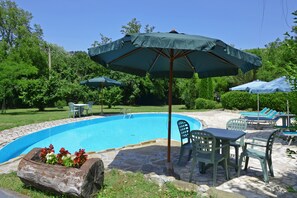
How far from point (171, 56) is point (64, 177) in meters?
3.04

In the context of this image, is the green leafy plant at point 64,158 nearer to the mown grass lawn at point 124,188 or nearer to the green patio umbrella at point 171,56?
the mown grass lawn at point 124,188

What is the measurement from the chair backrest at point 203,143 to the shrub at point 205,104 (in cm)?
1799

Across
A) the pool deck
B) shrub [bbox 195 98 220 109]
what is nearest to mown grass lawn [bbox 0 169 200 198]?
the pool deck

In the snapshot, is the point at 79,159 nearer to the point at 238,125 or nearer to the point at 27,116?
the point at 238,125

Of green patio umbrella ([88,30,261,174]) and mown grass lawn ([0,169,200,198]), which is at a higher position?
green patio umbrella ([88,30,261,174])

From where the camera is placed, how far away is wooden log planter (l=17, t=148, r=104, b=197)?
3156 mm

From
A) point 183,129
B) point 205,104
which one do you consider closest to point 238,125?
point 183,129

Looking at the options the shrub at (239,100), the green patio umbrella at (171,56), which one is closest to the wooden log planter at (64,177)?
the green patio umbrella at (171,56)

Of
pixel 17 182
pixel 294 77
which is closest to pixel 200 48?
pixel 294 77

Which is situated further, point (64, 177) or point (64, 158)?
point (64, 158)

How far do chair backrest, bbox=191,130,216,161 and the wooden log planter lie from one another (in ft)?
6.12

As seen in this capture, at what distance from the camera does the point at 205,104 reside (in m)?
21.7

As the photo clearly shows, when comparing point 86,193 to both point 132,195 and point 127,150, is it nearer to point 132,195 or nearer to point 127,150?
point 132,195

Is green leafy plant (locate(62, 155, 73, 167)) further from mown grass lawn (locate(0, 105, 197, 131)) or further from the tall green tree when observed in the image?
the tall green tree
